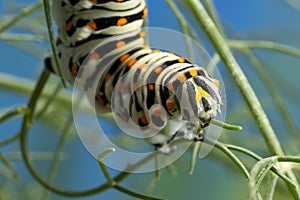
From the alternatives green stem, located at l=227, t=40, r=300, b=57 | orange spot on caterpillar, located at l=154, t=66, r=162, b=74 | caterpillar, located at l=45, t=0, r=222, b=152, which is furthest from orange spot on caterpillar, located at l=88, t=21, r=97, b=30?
green stem, located at l=227, t=40, r=300, b=57

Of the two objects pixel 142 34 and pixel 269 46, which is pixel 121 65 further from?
pixel 269 46

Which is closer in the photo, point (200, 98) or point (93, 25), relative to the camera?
point (200, 98)

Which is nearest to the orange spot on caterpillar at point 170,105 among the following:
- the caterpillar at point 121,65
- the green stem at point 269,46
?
the caterpillar at point 121,65

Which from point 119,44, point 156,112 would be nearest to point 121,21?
point 119,44

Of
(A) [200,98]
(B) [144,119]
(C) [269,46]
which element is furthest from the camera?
(C) [269,46]

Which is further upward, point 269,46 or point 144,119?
point 269,46

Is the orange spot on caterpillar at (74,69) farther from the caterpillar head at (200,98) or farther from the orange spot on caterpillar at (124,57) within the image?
the caterpillar head at (200,98)

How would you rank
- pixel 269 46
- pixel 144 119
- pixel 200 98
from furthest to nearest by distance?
pixel 269 46, pixel 144 119, pixel 200 98

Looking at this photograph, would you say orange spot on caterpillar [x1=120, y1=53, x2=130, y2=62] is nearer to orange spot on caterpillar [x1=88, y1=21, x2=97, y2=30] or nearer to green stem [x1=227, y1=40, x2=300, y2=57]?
orange spot on caterpillar [x1=88, y1=21, x2=97, y2=30]
